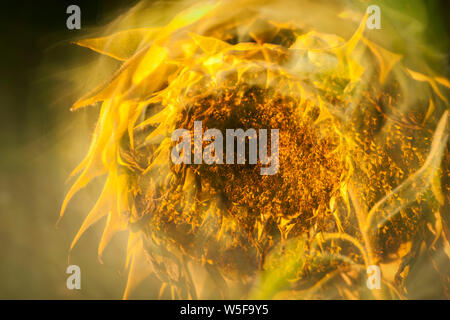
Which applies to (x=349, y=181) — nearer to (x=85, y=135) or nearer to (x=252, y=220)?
(x=252, y=220)

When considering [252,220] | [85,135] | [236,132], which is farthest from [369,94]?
[85,135]

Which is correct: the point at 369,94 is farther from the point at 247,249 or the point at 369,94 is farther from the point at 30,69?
the point at 30,69

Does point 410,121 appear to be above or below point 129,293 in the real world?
above

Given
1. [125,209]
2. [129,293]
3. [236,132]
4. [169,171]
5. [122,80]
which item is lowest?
[129,293]
